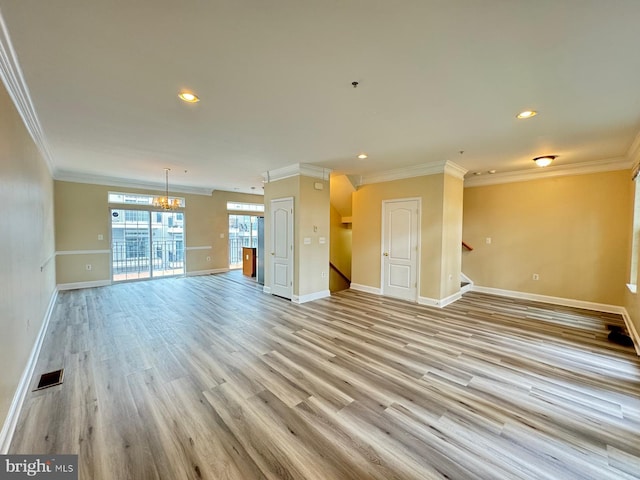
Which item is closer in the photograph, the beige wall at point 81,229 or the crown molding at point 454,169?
the crown molding at point 454,169

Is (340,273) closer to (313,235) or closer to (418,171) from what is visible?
(313,235)

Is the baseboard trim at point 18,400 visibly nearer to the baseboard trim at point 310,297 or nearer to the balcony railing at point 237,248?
the baseboard trim at point 310,297

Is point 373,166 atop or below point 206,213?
atop

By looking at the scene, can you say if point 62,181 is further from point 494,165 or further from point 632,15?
point 494,165

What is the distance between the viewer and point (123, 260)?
23.5 feet

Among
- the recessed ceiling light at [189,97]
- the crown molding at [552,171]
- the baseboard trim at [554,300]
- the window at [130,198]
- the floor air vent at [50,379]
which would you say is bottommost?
the floor air vent at [50,379]

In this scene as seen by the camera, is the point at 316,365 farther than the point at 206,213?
No

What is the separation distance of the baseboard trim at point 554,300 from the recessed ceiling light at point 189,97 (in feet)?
22.0

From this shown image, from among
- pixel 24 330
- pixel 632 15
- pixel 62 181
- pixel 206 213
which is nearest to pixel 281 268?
pixel 24 330

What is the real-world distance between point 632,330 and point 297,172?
19.0ft

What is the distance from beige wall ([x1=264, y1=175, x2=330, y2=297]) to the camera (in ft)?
17.2

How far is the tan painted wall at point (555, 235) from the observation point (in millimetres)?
4594

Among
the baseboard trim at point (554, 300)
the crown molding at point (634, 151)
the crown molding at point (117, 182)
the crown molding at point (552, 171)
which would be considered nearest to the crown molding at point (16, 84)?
the crown molding at point (117, 182)

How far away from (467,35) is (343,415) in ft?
9.50
